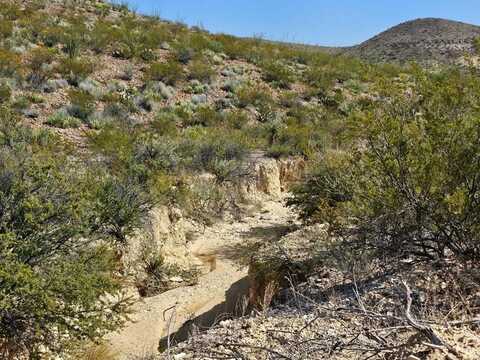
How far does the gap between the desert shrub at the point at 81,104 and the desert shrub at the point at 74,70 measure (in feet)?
3.28

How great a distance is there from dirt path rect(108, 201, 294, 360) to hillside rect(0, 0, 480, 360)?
0.05 meters

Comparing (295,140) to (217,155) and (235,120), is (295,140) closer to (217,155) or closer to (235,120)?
(235,120)

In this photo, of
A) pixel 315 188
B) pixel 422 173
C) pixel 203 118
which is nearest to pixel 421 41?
pixel 203 118

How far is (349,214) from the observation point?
6.39 m

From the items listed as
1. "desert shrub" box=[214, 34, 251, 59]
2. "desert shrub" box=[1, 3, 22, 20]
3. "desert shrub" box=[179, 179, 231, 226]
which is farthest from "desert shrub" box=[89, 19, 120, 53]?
"desert shrub" box=[179, 179, 231, 226]

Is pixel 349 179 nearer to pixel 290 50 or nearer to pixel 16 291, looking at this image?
pixel 16 291

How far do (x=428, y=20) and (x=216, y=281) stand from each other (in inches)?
2298

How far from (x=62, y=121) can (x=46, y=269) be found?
29.1ft

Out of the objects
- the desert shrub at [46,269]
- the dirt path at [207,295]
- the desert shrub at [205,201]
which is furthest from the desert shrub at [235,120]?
the desert shrub at [46,269]

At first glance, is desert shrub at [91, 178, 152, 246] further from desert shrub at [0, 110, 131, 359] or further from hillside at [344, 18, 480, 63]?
hillside at [344, 18, 480, 63]

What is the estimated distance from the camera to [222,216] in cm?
1252

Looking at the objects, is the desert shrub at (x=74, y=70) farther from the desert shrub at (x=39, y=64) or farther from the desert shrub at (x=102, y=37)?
the desert shrub at (x=102, y=37)

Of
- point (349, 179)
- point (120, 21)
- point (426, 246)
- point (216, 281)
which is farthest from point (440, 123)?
point (120, 21)

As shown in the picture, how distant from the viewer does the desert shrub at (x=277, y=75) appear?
21906 millimetres
